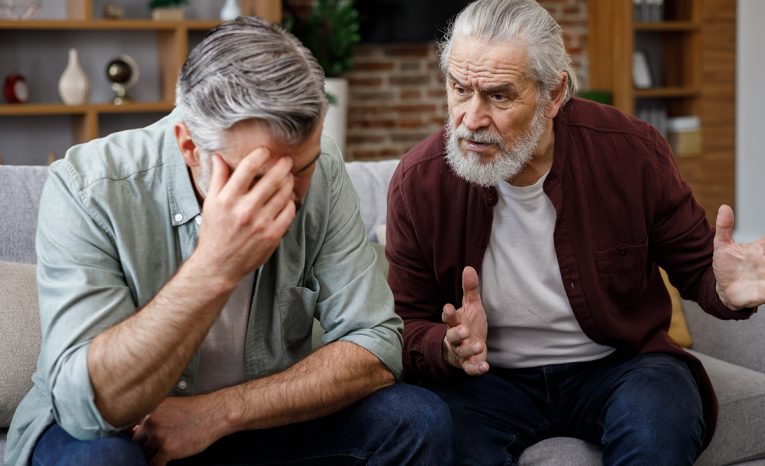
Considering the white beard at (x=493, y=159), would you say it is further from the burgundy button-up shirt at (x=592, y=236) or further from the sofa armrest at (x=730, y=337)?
the sofa armrest at (x=730, y=337)

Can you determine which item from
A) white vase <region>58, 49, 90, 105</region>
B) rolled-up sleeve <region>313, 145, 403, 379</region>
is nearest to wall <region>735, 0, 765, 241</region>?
white vase <region>58, 49, 90, 105</region>

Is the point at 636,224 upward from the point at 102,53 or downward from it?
downward

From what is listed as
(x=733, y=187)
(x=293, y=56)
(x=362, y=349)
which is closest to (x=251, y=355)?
(x=362, y=349)

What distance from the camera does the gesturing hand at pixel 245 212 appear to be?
4.59ft

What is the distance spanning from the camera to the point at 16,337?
1.86 m

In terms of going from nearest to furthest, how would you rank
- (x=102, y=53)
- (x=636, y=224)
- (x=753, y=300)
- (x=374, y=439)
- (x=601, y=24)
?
(x=374, y=439) → (x=753, y=300) → (x=636, y=224) → (x=102, y=53) → (x=601, y=24)

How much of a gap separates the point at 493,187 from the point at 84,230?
84 centimetres

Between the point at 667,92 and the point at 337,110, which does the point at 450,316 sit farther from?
the point at 667,92

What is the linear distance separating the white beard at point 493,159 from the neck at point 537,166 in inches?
1.6

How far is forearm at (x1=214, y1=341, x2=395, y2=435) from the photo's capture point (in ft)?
5.13

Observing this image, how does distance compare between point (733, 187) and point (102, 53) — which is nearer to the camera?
point (102, 53)

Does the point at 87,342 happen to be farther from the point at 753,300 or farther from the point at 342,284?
the point at 753,300

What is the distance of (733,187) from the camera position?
→ 20.1ft

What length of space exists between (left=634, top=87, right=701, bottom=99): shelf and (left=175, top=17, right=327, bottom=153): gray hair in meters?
4.60
